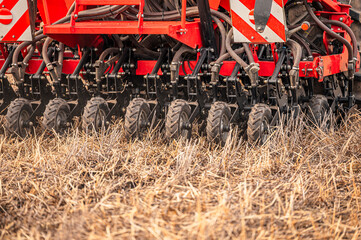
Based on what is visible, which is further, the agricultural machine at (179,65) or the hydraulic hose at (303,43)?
the hydraulic hose at (303,43)

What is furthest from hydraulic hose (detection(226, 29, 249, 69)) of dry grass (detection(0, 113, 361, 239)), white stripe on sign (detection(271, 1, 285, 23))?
dry grass (detection(0, 113, 361, 239))

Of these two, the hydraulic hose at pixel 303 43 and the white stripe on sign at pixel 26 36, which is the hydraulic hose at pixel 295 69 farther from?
the white stripe on sign at pixel 26 36

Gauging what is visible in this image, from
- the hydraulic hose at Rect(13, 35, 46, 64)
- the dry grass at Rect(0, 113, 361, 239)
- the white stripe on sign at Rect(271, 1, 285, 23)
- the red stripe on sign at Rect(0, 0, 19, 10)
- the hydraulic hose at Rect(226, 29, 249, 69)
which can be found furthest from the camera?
the hydraulic hose at Rect(13, 35, 46, 64)

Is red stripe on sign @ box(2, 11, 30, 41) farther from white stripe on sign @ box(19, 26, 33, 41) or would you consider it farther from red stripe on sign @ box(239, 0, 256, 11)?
red stripe on sign @ box(239, 0, 256, 11)

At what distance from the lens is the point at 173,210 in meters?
2.47

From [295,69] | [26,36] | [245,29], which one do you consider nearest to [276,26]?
[245,29]

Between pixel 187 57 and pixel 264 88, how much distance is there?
2.31 feet

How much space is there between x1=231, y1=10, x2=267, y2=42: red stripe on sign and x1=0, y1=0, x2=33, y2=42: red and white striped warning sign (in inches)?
66.2

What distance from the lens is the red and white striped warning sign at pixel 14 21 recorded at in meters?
4.57

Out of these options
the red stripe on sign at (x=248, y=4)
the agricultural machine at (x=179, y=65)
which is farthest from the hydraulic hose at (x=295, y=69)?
the red stripe on sign at (x=248, y=4)

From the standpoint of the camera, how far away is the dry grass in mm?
2271

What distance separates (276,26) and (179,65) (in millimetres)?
806

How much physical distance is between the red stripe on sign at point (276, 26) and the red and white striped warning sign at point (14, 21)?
194 cm

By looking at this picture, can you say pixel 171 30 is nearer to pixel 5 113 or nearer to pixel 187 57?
pixel 187 57
